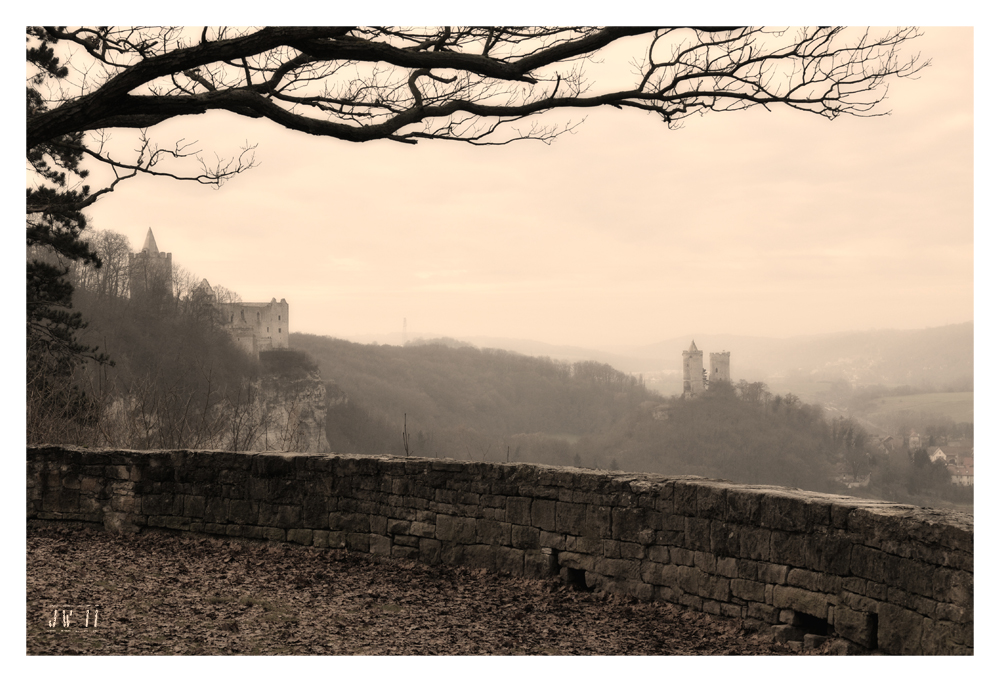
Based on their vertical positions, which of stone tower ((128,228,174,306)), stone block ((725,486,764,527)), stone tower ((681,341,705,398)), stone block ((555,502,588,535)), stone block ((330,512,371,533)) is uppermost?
stone tower ((128,228,174,306))

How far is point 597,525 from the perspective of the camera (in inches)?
223

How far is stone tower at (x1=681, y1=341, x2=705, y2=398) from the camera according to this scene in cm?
6738

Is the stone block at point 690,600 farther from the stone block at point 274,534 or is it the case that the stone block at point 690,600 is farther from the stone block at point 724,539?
the stone block at point 274,534

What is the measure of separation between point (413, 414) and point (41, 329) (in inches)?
1271

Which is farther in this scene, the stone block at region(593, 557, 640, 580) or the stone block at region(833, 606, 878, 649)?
the stone block at region(593, 557, 640, 580)

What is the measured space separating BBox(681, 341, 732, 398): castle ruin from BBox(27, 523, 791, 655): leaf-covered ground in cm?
5924

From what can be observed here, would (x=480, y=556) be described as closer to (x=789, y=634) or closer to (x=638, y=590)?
(x=638, y=590)

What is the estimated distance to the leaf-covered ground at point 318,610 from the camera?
15.4 ft

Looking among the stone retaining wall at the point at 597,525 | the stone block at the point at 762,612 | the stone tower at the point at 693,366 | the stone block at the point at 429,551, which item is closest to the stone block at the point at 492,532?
the stone retaining wall at the point at 597,525

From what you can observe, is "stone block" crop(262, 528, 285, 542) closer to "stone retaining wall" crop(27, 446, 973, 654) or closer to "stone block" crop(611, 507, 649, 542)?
"stone retaining wall" crop(27, 446, 973, 654)

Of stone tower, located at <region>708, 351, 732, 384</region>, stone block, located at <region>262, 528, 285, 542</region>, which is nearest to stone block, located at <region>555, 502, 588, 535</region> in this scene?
stone block, located at <region>262, 528, 285, 542</region>

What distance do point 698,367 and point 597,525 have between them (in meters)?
69.3

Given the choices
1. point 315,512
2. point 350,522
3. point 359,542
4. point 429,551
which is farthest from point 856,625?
point 315,512

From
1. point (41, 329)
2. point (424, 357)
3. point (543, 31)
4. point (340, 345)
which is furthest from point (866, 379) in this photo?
point (543, 31)
